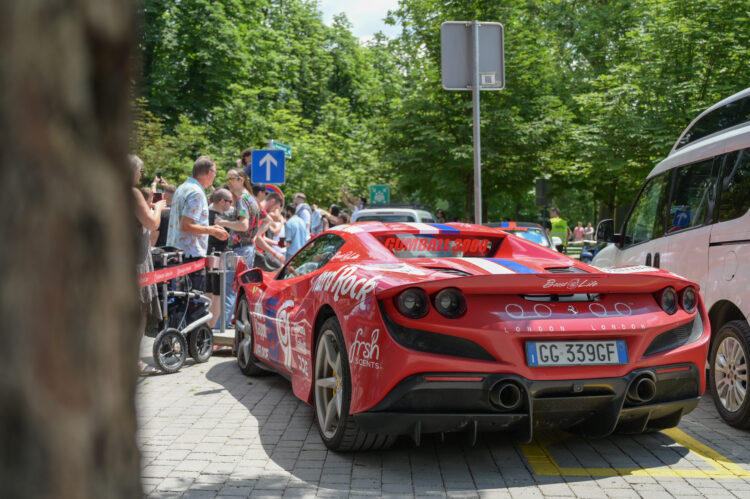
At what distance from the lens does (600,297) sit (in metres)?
4.61

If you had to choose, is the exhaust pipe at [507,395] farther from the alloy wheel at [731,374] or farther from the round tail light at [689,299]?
the alloy wheel at [731,374]

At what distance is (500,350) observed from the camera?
4.27 metres

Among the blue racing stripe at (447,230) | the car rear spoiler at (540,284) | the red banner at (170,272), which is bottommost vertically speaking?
the red banner at (170,272)

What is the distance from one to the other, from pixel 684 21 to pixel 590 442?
711 inches

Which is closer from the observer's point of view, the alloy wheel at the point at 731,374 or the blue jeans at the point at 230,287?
the alloy wheel at the point at 731,374

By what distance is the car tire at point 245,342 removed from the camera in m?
7.47

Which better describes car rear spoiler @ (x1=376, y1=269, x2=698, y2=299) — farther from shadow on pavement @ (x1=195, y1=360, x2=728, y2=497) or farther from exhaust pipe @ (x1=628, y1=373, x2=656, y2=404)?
shadow on pavement @ (x1=195, y1=360, x2=728, y2=497)

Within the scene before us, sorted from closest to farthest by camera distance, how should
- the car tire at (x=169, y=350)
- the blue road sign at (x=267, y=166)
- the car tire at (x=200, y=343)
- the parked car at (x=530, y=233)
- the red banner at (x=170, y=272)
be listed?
the red banner at (x=170, y=272)
the car tire at (x=169, y=350)
the car tire at (x=200, y=343)
the blue road sign at (x=267, y=166)
the parked car at (x=530, y=233)

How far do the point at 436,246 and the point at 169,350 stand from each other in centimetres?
339

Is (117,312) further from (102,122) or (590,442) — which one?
(590,442)

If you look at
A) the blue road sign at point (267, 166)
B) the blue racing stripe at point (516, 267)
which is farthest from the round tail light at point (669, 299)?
the blue road sign at point (267, 166)

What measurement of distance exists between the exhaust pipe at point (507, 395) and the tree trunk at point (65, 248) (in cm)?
329

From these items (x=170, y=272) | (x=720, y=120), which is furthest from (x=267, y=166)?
(x=720, y=120)

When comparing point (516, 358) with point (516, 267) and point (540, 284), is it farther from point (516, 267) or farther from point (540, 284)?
point (516, 267)
